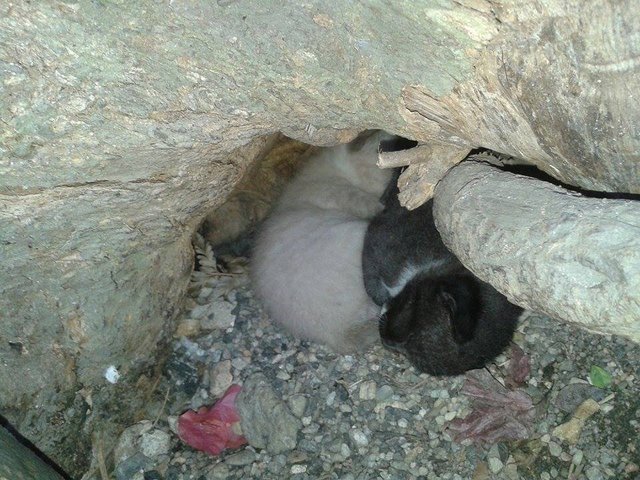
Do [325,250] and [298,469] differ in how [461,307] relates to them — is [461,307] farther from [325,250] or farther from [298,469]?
[298,469]

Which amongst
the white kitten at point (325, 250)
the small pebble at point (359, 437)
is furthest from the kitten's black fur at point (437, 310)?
the small pebble at point (359, 437)

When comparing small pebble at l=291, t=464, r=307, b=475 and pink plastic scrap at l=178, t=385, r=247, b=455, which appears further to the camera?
pink plastic scrap at l=178, t=385, r=247, b=455

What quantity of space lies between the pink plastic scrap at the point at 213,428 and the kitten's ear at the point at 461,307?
4.06 feet

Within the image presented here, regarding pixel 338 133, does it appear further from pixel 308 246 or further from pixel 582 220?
pixel 308 246

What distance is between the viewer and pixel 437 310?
3.88 m

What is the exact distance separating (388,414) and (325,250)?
1148 millimetres

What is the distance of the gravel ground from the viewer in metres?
3.46

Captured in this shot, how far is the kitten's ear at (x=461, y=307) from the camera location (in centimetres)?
376

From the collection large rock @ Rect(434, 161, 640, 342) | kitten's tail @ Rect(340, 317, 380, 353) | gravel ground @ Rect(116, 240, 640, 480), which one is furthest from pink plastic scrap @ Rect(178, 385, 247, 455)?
large rock @ Rect(434, 161, 640, 342)

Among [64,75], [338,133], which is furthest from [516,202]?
[64,75]

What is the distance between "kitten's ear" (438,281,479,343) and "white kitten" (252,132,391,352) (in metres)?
0.53

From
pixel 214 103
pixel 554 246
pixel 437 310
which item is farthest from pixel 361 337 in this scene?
pixel 554 246

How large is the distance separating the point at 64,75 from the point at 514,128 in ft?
4.69

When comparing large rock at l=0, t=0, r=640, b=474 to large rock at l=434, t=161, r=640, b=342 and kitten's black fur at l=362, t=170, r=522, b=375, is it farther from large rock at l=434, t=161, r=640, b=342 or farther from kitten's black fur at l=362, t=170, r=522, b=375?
kitten's black fur at l=362, t=170, r=522, b=375
